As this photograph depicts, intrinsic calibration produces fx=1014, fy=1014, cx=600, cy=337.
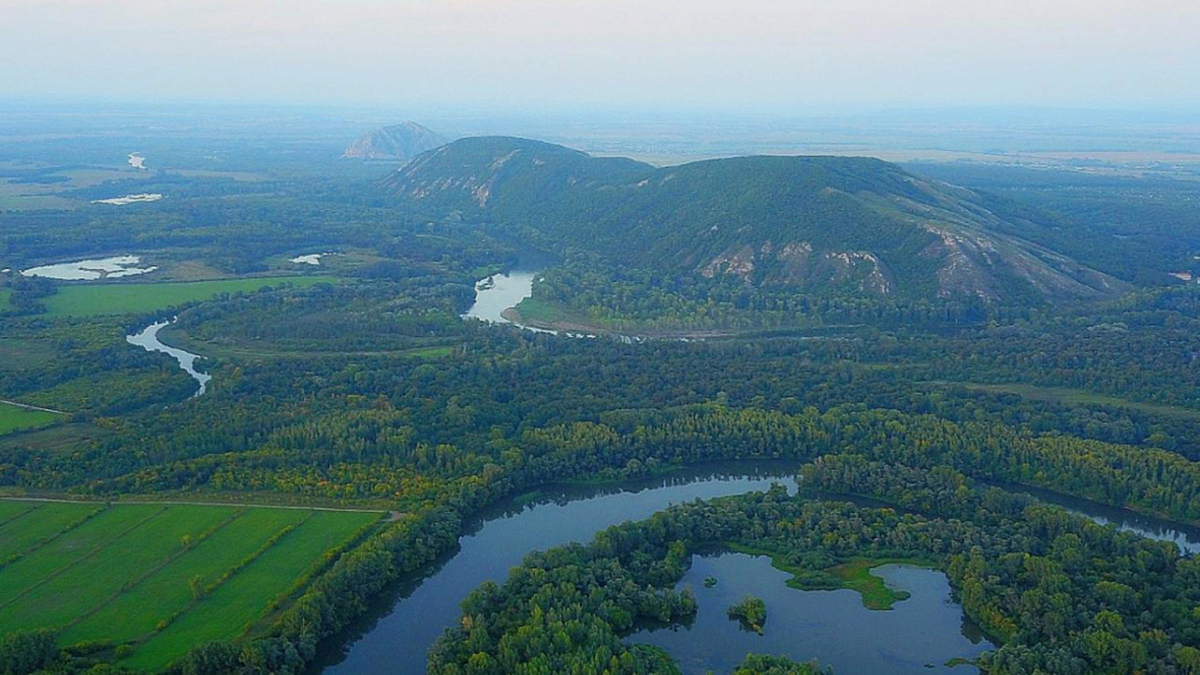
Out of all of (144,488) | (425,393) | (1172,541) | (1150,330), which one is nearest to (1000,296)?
(1150,330)

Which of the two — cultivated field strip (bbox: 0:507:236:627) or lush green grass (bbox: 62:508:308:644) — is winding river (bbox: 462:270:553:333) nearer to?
lush green grass (bbox: 62:508:308:644)

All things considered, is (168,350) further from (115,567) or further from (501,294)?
(115,567)

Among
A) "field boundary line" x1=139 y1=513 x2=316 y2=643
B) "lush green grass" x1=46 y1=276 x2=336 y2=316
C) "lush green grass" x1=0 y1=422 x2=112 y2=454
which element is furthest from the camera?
"lush green grass" x1=46 y1=276 x2=336 y2=316

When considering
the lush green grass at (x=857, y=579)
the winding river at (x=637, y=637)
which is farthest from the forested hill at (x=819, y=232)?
the lush green grass at (x=857, y=579)

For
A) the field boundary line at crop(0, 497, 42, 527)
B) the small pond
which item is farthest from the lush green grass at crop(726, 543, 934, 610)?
the small pond

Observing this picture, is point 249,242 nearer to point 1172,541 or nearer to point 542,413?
point 542,413

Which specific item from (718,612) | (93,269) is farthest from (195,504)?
(93,269)
